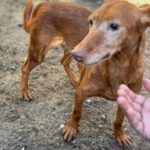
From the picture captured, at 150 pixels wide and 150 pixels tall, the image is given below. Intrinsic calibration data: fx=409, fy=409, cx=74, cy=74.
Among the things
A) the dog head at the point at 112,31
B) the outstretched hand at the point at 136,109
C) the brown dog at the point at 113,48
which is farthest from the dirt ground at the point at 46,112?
the dog head at the point at 112,31

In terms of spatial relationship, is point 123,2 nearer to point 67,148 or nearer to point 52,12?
point 52,12

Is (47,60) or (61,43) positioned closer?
(61,43)

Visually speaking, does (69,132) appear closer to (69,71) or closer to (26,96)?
(26,96)

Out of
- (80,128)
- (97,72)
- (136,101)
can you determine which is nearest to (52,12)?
(97,72)

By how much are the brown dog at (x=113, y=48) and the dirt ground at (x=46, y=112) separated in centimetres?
58

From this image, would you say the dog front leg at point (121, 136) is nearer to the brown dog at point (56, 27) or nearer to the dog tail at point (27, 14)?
the brown dog at point (56, 27)

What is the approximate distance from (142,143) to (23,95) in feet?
4.26

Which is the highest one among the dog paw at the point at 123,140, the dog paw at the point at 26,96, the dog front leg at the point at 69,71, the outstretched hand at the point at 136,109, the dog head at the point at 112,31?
the dog head at the point at 112,31

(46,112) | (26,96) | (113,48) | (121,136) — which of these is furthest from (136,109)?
(26,96)

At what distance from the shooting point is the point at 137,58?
3.18 metres

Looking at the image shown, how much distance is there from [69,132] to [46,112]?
41 cm

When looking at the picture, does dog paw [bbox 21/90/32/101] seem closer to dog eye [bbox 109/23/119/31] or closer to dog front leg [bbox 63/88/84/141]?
dog front leg [bbox 63/88/84/141]

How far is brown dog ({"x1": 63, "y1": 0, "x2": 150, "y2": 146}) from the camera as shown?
289cm

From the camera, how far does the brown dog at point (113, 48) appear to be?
2891 millimetres
